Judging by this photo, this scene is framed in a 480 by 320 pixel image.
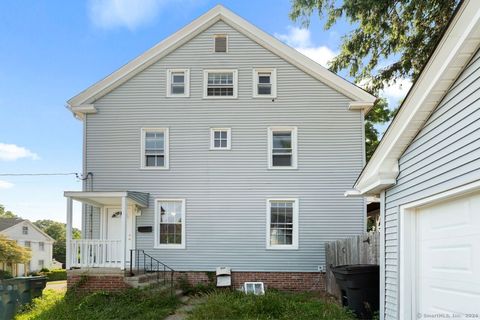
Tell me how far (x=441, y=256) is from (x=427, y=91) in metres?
1.66

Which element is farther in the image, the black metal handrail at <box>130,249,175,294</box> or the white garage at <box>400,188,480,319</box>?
→ the black metal handrail at <box>130,249,175,294</box>

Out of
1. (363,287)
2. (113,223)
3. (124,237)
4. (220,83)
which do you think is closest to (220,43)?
(220,83)

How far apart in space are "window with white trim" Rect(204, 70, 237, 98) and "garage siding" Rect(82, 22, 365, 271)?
7.2 inches

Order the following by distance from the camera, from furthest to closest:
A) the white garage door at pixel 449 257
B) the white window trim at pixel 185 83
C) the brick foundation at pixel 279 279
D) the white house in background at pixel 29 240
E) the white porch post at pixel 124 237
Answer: the white house in background at pixel 29 240 → the white window trim at pixel 185 83 → the brick foundation at pixel 279 279 → the white porch post at pixel 124 237 → the white garage door at pixel 449 257

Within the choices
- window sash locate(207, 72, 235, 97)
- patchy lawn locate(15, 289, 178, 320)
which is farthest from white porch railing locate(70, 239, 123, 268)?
window sash locate(207, 72, 235, 97)

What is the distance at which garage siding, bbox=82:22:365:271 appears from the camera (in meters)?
12.3

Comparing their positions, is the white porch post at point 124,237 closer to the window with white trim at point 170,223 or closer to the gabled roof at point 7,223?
the window with white trim at point 170,223

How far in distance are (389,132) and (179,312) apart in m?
6.45

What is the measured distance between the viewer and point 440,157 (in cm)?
405

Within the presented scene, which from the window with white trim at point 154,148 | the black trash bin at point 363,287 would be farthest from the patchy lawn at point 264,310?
the window with white trim at point 154,148

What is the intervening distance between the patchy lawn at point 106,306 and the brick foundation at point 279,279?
194cm

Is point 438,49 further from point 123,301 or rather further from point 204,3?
point 204,3

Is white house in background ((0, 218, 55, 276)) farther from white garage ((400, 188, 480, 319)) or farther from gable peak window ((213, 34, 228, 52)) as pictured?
white garage ((400, 188, 480, 319))

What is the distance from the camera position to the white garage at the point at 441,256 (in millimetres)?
3650
